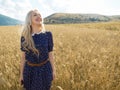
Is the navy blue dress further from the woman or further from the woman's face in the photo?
the woman's face

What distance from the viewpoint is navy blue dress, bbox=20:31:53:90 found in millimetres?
4484

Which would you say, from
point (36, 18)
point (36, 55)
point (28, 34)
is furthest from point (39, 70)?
point (36, 18)

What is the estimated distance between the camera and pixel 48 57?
4.60 metres

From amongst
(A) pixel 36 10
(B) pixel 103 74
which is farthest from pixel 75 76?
(A) pixel 36 10

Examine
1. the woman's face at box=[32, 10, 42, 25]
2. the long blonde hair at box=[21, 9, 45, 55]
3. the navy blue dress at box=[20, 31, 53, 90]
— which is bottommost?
the navy blue dress at box=[20, 31, 53, 90]

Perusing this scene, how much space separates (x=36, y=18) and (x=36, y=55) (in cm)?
56

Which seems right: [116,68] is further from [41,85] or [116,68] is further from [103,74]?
[41,85]

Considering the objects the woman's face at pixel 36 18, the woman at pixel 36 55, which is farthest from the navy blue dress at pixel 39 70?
the woman's face at pixel 36 18

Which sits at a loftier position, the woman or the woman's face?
the woman's face

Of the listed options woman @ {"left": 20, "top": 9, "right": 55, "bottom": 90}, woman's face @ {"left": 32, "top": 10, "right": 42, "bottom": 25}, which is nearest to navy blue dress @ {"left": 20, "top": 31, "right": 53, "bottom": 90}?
woman @ {"left": 20, "top": 9, "right": 55, "bottom": 90}

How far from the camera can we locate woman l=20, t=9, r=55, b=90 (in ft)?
14.7

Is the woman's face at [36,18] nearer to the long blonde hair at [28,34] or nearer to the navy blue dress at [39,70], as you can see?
the long blonde hair at [28,34]

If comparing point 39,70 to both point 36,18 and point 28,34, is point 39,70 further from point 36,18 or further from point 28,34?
point 36,18

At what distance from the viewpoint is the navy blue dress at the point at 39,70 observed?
448 cm
